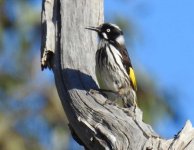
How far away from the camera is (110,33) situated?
22.4ft

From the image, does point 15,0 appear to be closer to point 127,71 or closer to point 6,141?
point 6,141

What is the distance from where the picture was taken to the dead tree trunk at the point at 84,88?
5.07 metres

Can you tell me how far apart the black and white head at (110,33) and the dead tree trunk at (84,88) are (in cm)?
8

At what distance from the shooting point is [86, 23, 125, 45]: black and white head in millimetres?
6520

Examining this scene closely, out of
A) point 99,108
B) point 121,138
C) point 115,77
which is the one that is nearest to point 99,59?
point 115,77

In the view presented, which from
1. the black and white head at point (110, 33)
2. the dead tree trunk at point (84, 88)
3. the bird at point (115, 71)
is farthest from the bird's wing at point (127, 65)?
the dead tree trunk at point (84, 88)

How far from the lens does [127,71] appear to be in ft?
22.0

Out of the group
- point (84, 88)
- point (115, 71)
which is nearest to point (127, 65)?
point (115, 71)

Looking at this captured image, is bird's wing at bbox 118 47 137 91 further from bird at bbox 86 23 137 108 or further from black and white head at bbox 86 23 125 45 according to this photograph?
black and white head at bbox 86 23 125 45

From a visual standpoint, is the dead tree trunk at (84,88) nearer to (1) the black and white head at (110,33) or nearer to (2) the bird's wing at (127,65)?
(1) the black and white head at (110,33)

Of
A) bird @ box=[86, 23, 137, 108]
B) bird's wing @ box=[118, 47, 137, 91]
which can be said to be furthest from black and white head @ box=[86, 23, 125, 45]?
bird's wing @ box=[118, 47, 137, 91]

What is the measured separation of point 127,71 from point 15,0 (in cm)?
476

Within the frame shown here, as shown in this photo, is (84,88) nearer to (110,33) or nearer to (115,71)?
(115,71)

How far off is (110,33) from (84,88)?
1.12 m
